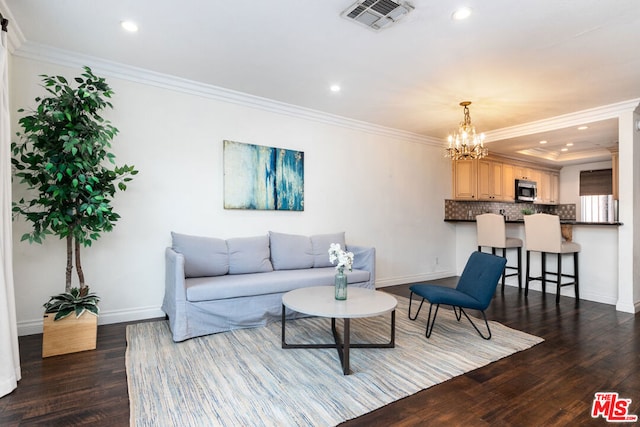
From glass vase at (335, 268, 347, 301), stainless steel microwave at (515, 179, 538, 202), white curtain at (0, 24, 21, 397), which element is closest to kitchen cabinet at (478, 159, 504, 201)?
stainless steel microwave at (515, 179, 538, 202)

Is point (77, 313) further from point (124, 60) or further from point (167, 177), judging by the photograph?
point (124, 60)

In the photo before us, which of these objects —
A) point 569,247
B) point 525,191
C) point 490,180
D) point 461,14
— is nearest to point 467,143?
point 461,14

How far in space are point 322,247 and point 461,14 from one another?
2815 mm

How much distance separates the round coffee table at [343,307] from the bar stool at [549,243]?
9.70ft

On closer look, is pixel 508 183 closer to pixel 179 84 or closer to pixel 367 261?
pixel 367 261

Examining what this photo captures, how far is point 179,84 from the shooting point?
3584 mm

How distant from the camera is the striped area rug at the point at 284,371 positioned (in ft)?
6.18

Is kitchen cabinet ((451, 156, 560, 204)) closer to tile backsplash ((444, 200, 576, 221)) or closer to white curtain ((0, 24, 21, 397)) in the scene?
tile backsplash ((444, 200, 576, 221))

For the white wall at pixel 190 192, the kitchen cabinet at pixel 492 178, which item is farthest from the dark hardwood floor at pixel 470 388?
the kitchen cabinet at pixel 492 178

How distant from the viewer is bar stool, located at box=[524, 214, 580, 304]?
4398 millimetres

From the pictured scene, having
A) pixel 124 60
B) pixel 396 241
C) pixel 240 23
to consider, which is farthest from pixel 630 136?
pixel 124 60

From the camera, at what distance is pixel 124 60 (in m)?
3.16

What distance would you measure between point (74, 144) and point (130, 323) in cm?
179

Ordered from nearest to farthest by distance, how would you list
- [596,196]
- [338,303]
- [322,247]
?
1. [338,303]
2. [322,247]
3. [596,196]
